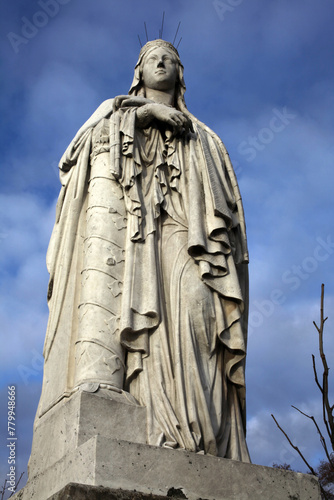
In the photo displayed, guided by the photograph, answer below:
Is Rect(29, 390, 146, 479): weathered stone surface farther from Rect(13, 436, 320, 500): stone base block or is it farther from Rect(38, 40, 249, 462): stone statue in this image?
Rect(13, 436, 320, 500): stone base block

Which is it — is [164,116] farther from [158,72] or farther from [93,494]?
[93,494]

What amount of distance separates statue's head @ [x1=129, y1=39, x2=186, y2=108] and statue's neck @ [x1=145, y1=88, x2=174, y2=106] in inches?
2.4

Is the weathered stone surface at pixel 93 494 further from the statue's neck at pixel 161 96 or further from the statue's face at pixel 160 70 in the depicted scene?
the statue's face at pixel 160 70

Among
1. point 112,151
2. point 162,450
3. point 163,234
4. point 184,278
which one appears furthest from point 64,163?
point 162,450

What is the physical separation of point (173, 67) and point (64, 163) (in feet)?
7.27

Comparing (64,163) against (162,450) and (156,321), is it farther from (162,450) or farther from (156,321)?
(162,450)

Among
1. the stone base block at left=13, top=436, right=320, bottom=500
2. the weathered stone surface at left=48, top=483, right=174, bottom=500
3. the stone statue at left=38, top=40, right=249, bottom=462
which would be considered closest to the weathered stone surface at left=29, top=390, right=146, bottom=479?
the stone statue at left=38, top=40, right=249, bottom=462

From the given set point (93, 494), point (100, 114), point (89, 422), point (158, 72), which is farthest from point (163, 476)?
point (158, 72)

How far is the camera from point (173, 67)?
1002cm

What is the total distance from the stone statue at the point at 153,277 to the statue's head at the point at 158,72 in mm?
544

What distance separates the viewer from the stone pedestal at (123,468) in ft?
19.1

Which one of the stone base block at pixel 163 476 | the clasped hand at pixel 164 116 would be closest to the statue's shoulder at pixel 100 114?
the clasped hand at pixel 164 116

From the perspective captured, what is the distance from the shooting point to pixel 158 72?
990 cm

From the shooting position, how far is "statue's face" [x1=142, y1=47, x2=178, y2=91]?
32.4ft
